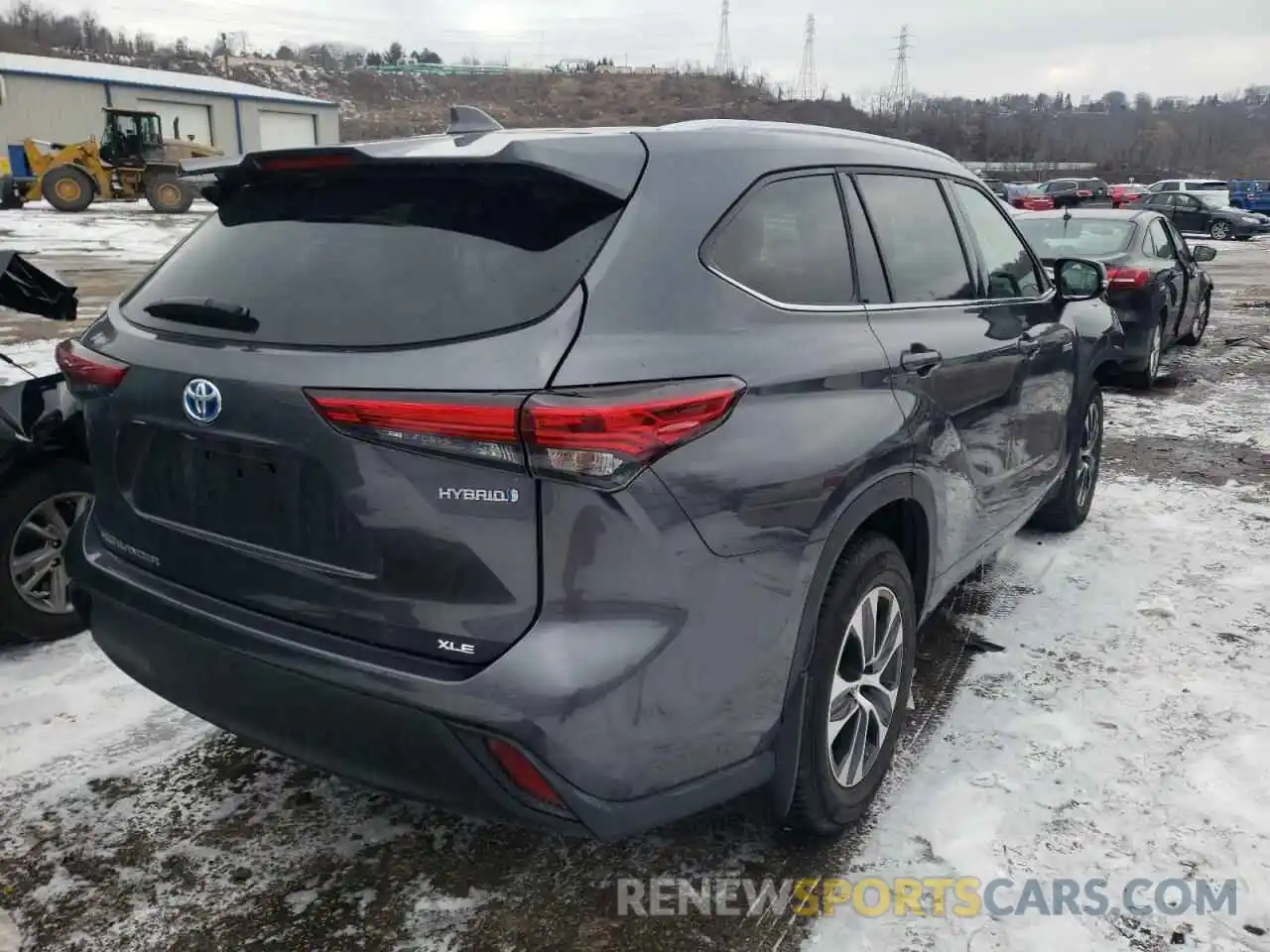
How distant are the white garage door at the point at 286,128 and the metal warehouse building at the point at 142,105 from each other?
49 mm

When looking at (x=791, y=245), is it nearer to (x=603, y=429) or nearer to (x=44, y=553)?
(x=603, y=429)

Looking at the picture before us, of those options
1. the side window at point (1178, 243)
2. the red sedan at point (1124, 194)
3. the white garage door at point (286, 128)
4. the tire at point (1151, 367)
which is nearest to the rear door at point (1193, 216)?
the red sedan at point (1124, 194)

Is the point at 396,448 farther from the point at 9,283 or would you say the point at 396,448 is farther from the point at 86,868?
the point at 9,283

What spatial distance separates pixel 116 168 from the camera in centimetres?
2800

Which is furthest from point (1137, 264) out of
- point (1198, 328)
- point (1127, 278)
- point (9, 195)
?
point (9, 195)

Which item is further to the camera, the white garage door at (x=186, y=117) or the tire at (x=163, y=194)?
the white garage door at (x=186, y=117)

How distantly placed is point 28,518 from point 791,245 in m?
2.93

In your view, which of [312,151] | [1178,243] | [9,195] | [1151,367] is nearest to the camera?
[312,151]

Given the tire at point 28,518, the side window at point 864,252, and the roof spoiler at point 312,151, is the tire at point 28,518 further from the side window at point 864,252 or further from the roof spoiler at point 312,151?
the side window at point 864,252

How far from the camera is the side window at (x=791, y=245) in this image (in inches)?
92.4

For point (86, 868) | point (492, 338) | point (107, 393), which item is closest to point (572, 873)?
point (86, 868)

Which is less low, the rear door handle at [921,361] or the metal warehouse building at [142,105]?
the metal warehouse building at [142,105]

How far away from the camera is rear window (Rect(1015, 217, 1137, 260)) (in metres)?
9.35

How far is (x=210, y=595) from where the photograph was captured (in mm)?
2293
